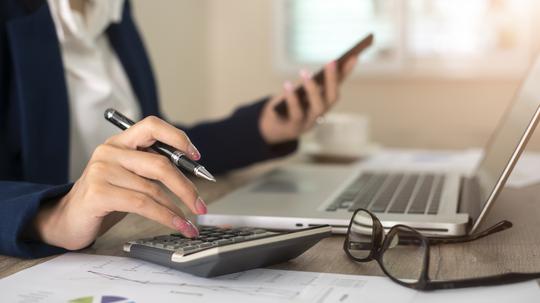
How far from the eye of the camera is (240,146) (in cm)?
136

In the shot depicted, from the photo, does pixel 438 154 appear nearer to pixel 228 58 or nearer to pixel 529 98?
pixel 529 98

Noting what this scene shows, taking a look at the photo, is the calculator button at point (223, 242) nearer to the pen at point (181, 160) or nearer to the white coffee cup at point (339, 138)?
the pen at point (181, 160)

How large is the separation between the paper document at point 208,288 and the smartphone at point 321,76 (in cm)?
65

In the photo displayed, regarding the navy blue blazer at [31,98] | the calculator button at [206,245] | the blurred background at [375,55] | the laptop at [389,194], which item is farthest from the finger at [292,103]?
the blurred background at [375,55]

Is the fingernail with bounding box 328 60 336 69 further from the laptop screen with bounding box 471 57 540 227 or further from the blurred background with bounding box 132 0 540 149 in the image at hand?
the blurred background with bounding box 132 0 540 149

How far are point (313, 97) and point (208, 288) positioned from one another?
0.70 m

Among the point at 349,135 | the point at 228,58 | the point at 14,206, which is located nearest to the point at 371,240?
the point at 14,206

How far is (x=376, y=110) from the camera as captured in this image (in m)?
2.37

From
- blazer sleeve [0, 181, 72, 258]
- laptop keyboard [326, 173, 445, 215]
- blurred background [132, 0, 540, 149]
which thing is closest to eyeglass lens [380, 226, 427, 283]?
laptop keyboard [326, 173, 445, 215]

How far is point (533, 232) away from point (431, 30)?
1562mm

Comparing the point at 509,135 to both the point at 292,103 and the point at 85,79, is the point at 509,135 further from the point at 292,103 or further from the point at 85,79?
the point at 85,79

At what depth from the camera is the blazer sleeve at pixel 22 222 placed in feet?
2.32

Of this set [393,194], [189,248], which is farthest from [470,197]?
[189,248]

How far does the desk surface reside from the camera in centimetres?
68
